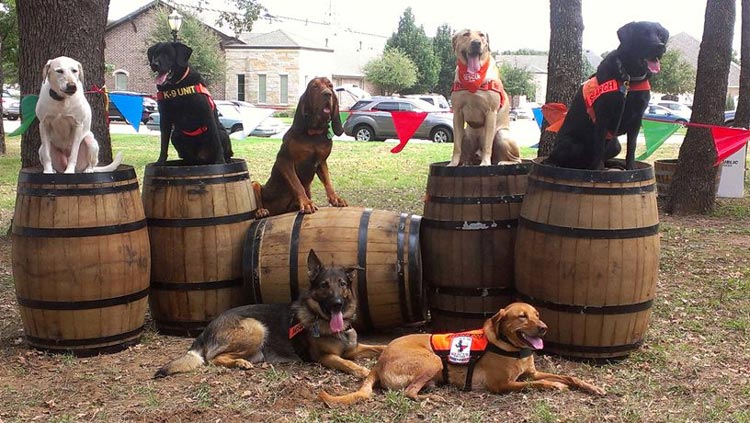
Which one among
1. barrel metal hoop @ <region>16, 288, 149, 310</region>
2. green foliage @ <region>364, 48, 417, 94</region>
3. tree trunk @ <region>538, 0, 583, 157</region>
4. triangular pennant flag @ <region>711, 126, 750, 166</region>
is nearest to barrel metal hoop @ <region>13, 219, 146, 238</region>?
barrel metal hoop @ <region>16, 288, 149, 310</region>

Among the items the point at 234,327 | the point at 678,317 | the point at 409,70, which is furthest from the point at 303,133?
the point at 409,70

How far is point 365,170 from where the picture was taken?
14.8 meters

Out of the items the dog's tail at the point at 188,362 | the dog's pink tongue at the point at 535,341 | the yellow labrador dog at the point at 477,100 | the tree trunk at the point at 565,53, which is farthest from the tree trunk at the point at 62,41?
the tree trunk at the point at 565,53

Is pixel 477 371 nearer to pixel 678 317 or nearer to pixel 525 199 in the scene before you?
pixel 525 199

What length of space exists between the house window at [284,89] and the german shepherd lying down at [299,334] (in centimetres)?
4325

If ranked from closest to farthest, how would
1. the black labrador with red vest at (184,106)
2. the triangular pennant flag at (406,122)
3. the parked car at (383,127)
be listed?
the black labrador with red vest at (184,106) < the triangular pennant flag at (406,122) < the parked car at (383,127)

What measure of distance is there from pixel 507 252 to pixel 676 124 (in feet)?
11.3

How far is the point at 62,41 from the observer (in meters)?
6.84

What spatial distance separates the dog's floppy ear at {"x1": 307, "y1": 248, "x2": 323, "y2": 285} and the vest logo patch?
1009 millimetres

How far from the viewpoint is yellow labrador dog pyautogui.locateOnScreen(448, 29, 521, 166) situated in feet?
16.6

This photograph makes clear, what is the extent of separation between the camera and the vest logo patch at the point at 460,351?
161 inches

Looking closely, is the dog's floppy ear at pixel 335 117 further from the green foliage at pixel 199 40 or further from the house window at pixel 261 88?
the house window at pixel 261 88

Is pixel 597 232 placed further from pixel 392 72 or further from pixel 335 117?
pixel 392 72

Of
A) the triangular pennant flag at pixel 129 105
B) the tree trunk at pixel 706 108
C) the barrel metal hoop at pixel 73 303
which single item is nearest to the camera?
the barrel metal hoop at pixel 73 303
